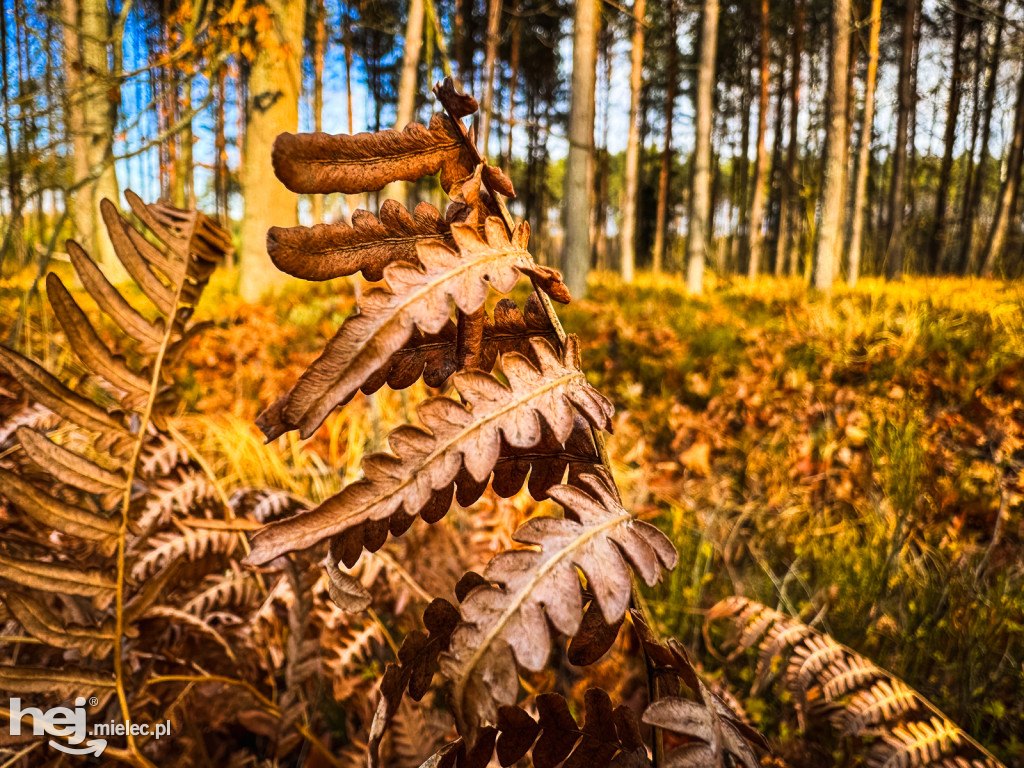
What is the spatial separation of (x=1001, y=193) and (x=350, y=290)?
1432 cm

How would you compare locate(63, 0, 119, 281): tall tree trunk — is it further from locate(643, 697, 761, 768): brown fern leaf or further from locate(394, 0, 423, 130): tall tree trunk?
locate(643, 697, 761, 768): brown fern leaf

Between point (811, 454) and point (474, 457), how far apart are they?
2945mm

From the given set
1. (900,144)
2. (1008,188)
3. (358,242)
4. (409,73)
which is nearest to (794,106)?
(900,144)

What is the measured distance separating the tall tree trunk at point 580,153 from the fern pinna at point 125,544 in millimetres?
6105

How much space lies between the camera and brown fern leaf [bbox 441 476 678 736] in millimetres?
343

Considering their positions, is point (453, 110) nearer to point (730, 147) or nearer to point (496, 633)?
point (496, 633)

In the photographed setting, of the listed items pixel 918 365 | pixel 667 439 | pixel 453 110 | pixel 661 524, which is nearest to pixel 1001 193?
pixel 918 365

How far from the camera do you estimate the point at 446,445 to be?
16.2 inches

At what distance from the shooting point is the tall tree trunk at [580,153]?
259 inches

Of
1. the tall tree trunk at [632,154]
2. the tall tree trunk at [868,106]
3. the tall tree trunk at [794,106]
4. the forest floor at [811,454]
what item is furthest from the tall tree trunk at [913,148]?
the forest floor at [811,454]

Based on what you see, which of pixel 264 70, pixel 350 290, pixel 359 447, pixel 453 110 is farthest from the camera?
pixel 350 290

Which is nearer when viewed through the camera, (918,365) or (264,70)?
(918,365)

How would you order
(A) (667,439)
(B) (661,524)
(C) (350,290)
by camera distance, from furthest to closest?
(C) (350,290), (A) (667,439), (B) (661,524)

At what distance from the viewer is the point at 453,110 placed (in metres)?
0.48
